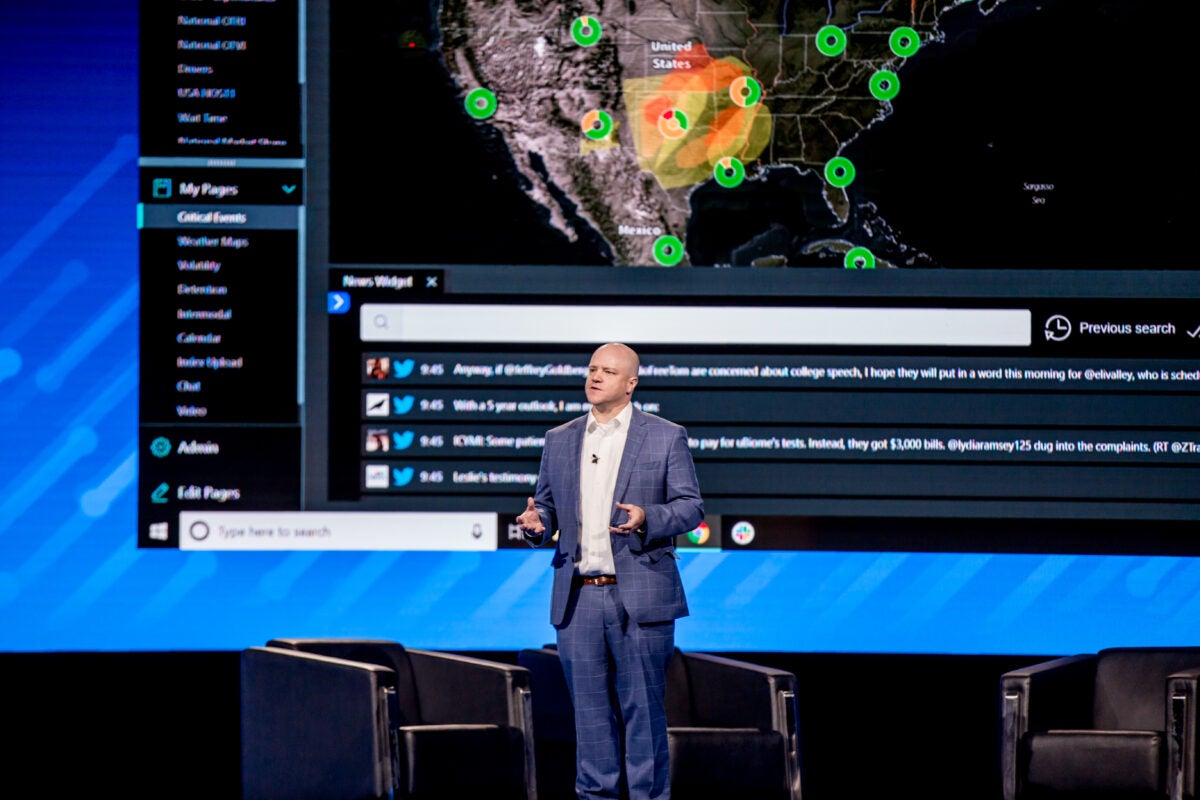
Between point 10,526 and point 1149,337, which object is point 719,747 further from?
point 10,526

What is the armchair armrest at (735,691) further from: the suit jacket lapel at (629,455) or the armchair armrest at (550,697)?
the suit jacket lapel at (629,455)

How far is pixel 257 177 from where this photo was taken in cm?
452

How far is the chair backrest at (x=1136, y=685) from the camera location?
162 inches

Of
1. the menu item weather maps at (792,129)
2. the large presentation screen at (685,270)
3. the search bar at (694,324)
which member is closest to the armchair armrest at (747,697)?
the large presentation screen at (685,270)

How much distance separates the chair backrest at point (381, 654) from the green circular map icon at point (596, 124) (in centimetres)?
180

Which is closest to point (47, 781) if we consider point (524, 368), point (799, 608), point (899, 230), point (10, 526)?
point (10, 526)

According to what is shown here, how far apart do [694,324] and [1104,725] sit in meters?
1.81

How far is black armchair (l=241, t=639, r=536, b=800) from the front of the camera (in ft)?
12.0

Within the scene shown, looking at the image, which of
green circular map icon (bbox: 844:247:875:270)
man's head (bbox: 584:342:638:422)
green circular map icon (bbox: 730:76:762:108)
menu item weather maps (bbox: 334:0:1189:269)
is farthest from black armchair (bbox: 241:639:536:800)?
green circular map icon (bbox: 730:76:762:108)

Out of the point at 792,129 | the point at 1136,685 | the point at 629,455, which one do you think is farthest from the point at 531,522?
the point at 1136,685

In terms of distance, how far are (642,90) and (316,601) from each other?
206 centimetres

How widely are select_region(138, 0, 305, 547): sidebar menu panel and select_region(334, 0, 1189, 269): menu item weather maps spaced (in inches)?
9.3

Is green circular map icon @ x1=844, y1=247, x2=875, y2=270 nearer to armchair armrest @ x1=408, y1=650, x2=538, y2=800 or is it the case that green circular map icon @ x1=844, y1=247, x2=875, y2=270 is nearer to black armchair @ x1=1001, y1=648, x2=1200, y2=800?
black armchair @ x1=1001, y1=648, x2=1200, y2=800

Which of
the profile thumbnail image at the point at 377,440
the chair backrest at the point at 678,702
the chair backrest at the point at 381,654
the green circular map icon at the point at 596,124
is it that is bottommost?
the chair backrest at the point at 678,702
